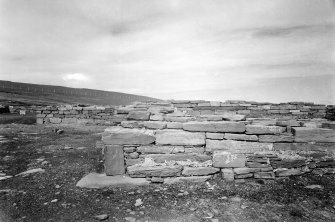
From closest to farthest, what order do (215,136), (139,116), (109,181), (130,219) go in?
1. (130,219)
2. (109,181)
3. (215,136)
4. (139,116)

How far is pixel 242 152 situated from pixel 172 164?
1.35 metres

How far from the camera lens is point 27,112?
13.8 m

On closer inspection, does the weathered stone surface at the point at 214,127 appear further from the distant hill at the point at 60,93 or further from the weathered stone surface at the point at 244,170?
the distant hill at the point at 60,93

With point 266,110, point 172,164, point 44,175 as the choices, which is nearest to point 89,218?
point 172,164

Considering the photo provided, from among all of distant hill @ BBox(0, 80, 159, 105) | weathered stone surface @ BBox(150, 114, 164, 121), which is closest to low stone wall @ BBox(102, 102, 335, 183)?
weathered stone surface @ BBox(150, 114, 164, 121)

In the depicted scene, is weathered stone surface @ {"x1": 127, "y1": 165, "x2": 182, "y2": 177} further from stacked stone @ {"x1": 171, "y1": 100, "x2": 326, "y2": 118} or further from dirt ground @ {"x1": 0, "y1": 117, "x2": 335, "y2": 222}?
stacked stone @ {"x1": 171, "y1": 100, "x2": 326, "y2": 118}

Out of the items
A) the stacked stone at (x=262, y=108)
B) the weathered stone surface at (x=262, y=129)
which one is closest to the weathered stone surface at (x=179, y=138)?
the weathered stone surface at (x=262, y=129)

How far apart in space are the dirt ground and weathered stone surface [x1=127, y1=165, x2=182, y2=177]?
0.73ft

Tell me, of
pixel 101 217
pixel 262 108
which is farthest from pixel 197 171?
pixel 262 108

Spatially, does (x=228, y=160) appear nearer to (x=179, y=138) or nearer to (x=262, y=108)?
(x=179, y=138)

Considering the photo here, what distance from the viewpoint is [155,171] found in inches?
157

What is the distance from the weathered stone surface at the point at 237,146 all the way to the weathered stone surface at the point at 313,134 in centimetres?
56

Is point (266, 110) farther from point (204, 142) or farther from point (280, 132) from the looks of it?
point (204, 142)

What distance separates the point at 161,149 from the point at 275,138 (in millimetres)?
2205
